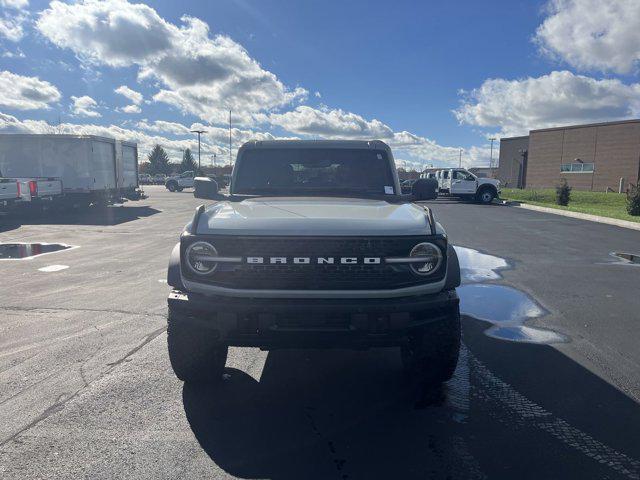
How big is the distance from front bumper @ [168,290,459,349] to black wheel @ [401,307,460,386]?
128mm

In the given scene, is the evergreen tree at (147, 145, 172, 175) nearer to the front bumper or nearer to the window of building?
the window of building

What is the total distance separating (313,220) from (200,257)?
81 centimetres

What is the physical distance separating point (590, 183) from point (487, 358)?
150 ft

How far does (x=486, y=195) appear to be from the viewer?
29.7 m

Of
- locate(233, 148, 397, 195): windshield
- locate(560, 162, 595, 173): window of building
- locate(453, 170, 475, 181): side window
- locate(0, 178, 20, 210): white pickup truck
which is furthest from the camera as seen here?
locate(560, 162, 595, 173): window of building

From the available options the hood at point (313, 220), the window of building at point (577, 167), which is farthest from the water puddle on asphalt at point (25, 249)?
the window of building at point (577, 167)

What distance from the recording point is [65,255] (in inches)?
414

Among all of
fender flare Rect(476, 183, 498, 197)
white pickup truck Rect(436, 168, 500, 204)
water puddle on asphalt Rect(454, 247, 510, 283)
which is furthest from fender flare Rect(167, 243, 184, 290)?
fender flare Rect(476, 183, 498, 197)

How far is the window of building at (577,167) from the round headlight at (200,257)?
157 feet

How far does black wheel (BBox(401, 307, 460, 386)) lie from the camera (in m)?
3.36

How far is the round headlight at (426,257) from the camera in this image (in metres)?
3.35

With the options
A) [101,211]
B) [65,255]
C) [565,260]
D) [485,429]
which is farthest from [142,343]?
[101,211]

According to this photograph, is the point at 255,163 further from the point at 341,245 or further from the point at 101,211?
the point at 101,211

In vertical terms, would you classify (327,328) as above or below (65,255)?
above
